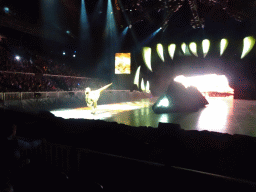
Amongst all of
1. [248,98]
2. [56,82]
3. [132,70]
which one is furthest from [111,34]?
[248,98]

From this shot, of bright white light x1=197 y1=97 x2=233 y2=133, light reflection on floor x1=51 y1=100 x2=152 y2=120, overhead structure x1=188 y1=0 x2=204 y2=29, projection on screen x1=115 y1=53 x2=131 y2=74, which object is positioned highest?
overhead structure x1=188 y1=0 x2=204 y2=29

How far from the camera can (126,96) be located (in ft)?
54.2

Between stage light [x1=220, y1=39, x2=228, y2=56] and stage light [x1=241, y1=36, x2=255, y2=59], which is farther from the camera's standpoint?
stage light [x1=220, y1=39, x2=228, y2=56]

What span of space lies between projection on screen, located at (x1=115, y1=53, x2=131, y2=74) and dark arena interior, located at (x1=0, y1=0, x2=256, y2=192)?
0.10 metres

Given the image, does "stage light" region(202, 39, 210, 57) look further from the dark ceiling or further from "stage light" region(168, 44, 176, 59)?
"stage light" region(168, 44, 176, 59)

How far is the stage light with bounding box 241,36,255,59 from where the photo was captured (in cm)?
1373

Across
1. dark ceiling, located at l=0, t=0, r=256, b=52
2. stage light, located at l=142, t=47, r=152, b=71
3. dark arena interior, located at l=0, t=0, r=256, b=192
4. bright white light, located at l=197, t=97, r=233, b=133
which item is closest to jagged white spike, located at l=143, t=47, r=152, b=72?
stage light, located at l=142, t=47, r=152, b=71

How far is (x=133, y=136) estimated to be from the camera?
260 centimetres

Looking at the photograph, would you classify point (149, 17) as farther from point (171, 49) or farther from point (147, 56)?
point (147, 56)

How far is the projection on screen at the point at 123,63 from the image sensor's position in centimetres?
1798

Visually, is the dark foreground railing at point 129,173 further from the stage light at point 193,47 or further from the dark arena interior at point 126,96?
the stage light at point 193,47

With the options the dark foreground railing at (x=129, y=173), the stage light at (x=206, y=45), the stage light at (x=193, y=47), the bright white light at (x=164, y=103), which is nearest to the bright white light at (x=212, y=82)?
the stage light at (x=193, y=47)

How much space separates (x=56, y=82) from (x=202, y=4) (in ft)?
37.5

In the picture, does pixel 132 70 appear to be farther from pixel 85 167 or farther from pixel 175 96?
pixel 85 167
